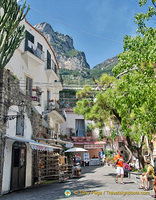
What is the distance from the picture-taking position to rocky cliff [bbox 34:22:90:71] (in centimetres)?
8464

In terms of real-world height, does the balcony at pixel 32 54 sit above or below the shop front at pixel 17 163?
above

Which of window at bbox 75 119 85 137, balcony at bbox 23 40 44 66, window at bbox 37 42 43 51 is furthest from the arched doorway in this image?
window at bbox 75 119 85 137

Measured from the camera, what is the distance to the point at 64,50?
93.4 metres

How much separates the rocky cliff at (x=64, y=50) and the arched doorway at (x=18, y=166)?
233 ft

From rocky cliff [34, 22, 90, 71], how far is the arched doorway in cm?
7115

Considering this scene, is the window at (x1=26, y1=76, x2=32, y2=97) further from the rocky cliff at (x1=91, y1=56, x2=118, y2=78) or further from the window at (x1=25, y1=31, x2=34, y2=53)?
the rocky cliff at (x1=91, y1=56, x2=118, y2=78)

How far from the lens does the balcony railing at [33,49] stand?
1613 cm

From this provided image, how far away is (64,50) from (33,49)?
78.8 meters

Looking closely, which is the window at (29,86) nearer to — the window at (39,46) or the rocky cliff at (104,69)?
the window at (39,46)

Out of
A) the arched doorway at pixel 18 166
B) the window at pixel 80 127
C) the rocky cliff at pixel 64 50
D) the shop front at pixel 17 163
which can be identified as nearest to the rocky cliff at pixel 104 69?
the rocky cliff at pixel 64 50

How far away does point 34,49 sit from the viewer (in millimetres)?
17109

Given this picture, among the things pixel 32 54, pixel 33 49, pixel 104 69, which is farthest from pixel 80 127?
pixel 104 69

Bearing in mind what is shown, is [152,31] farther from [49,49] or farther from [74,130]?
[74,130]

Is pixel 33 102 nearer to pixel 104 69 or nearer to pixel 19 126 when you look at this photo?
pixel 19 126
